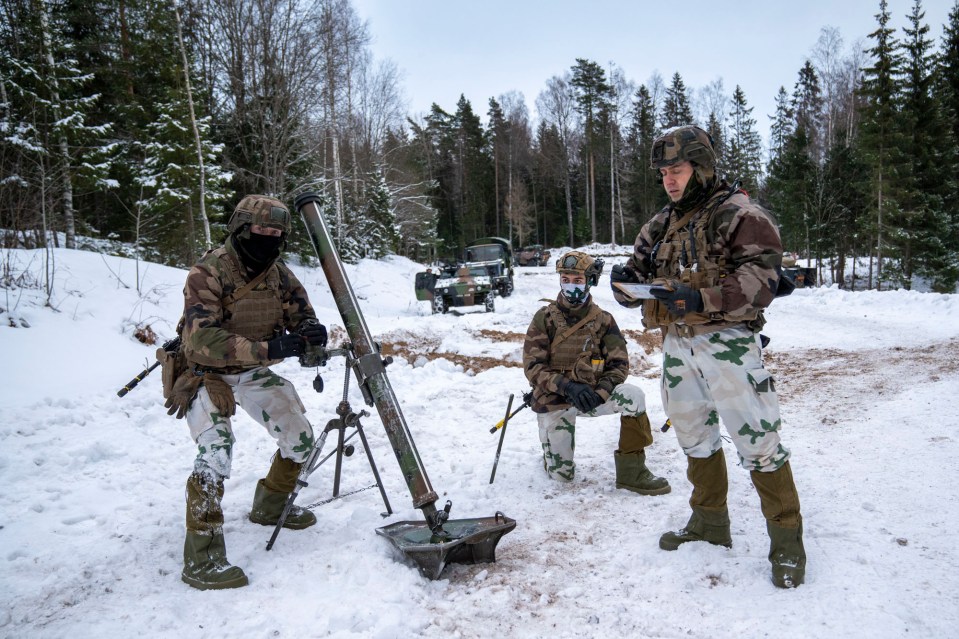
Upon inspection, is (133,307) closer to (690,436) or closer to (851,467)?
(690,436)

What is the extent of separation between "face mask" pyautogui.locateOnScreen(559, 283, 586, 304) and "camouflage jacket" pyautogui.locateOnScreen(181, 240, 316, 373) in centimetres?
191

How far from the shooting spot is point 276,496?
11.9 ft

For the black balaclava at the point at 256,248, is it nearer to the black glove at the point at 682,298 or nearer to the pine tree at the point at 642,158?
the black glove at the point at 682,298

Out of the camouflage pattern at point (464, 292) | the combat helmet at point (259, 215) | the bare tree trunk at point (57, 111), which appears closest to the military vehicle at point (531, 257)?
the camouflage pattern at point (464, 292)

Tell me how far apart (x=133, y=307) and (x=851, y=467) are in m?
8.42

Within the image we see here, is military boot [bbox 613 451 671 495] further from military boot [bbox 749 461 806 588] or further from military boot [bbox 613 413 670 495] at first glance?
military boot [bbox 749 461 806 588]

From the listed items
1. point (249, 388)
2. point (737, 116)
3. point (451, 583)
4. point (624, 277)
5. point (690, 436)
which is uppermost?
point (737, 116)

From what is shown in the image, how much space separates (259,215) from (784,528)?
129 inches

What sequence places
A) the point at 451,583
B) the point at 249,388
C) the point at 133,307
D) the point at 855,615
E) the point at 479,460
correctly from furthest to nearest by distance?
1. the point at 133,307
2. the point at 479,460
3. the point at 249,388
4. the point at 451,583
5. the point at 855,615

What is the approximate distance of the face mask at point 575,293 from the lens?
4.20 m

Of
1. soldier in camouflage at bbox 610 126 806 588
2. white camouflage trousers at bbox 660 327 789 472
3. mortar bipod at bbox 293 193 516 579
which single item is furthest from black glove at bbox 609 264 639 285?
mortar bipod at bbox 293 193 516 579

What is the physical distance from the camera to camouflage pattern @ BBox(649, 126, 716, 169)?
287 cm

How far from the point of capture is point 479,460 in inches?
185

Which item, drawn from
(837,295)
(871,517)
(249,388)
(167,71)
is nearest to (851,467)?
(871,517)
